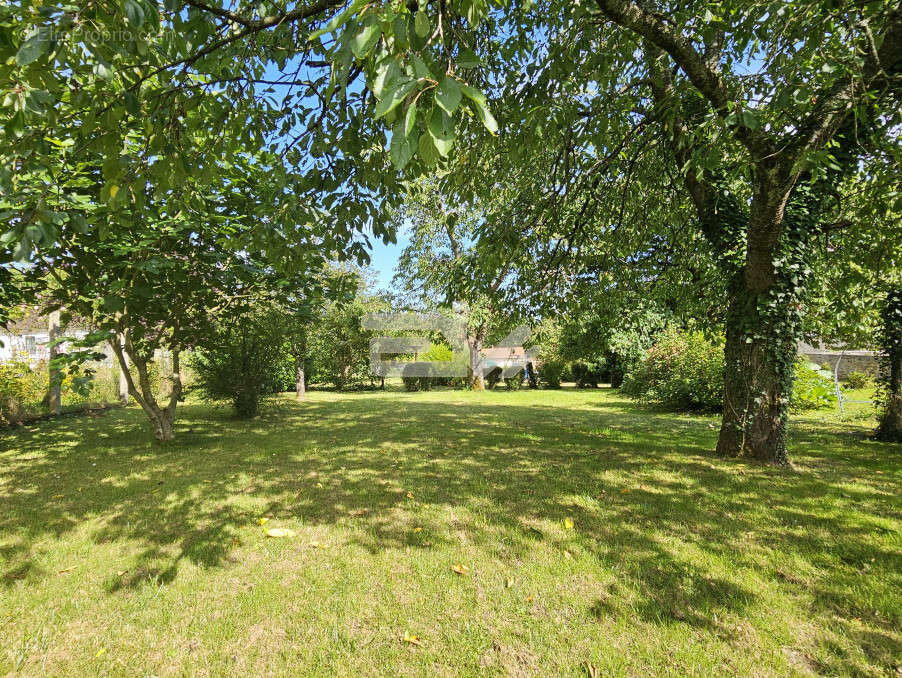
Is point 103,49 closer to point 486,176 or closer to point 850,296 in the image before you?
point 486,176

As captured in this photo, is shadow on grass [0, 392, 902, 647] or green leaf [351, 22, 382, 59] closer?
green leaf [351, 22, 382, 59]

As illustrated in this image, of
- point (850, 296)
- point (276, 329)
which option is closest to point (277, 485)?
point (276, 329)

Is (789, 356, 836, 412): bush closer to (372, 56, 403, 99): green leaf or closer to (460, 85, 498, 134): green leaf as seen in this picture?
(460, 85, 498, 134): green leaf

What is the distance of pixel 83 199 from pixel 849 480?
30.3 ft

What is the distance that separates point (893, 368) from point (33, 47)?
38.1ft

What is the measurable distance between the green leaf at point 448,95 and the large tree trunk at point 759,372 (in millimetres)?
5431

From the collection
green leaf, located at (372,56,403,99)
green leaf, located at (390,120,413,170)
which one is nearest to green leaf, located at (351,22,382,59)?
green leaf, located at (372,56,403,99)

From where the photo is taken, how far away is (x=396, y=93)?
3.64 ft

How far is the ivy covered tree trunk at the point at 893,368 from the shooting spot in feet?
23.3

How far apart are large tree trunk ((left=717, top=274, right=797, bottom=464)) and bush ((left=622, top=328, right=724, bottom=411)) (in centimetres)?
615

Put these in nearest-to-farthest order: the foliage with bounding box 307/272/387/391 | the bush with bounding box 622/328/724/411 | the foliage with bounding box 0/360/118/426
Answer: the foliage with bounding box 0/360/118/426 → the bush with bounding box 622/328/724/411 → the foliage with bounding box 307/272/387/391

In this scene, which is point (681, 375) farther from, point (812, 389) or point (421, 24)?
point (421, 24)

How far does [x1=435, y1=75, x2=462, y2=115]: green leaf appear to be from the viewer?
1.10 m

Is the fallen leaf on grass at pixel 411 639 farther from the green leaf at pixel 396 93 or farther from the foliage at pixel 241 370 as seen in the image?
the foliage at pixel 241 370
